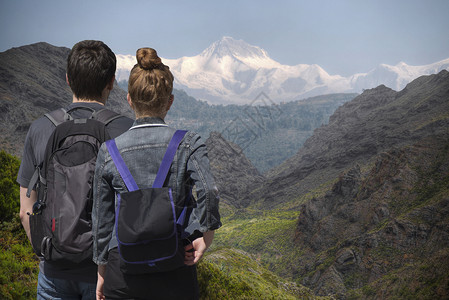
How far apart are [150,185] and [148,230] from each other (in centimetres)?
47

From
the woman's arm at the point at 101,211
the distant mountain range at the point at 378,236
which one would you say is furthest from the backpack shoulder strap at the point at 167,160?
the distant mountain range at the point at 378,236

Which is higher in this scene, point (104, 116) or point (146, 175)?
point (104, 116)

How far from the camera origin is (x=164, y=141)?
3402 mm

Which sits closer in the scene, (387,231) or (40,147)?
(40,147)

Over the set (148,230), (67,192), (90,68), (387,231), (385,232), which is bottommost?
(385,232)

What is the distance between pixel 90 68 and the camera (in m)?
3.93

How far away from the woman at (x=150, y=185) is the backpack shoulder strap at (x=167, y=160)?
5 centimetres

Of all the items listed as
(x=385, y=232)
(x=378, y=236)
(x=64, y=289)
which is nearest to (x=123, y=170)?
(x=64, y=289)

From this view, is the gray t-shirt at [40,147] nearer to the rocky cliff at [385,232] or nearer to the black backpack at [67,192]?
the black backpack at [67,192]

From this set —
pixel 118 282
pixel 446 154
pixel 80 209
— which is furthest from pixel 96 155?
pixel 446 154

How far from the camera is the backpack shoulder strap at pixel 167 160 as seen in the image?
329cm

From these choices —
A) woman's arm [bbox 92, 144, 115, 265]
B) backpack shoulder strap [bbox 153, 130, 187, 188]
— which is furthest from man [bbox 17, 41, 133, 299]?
backpack shoulder strap [bbox 153, 130, 187, 188]

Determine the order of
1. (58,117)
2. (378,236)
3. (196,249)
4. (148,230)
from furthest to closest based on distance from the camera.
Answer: (378,236)
(58,117)
(196,249)
(148,230)

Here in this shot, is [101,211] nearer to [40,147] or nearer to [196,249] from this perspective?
[196,249]
